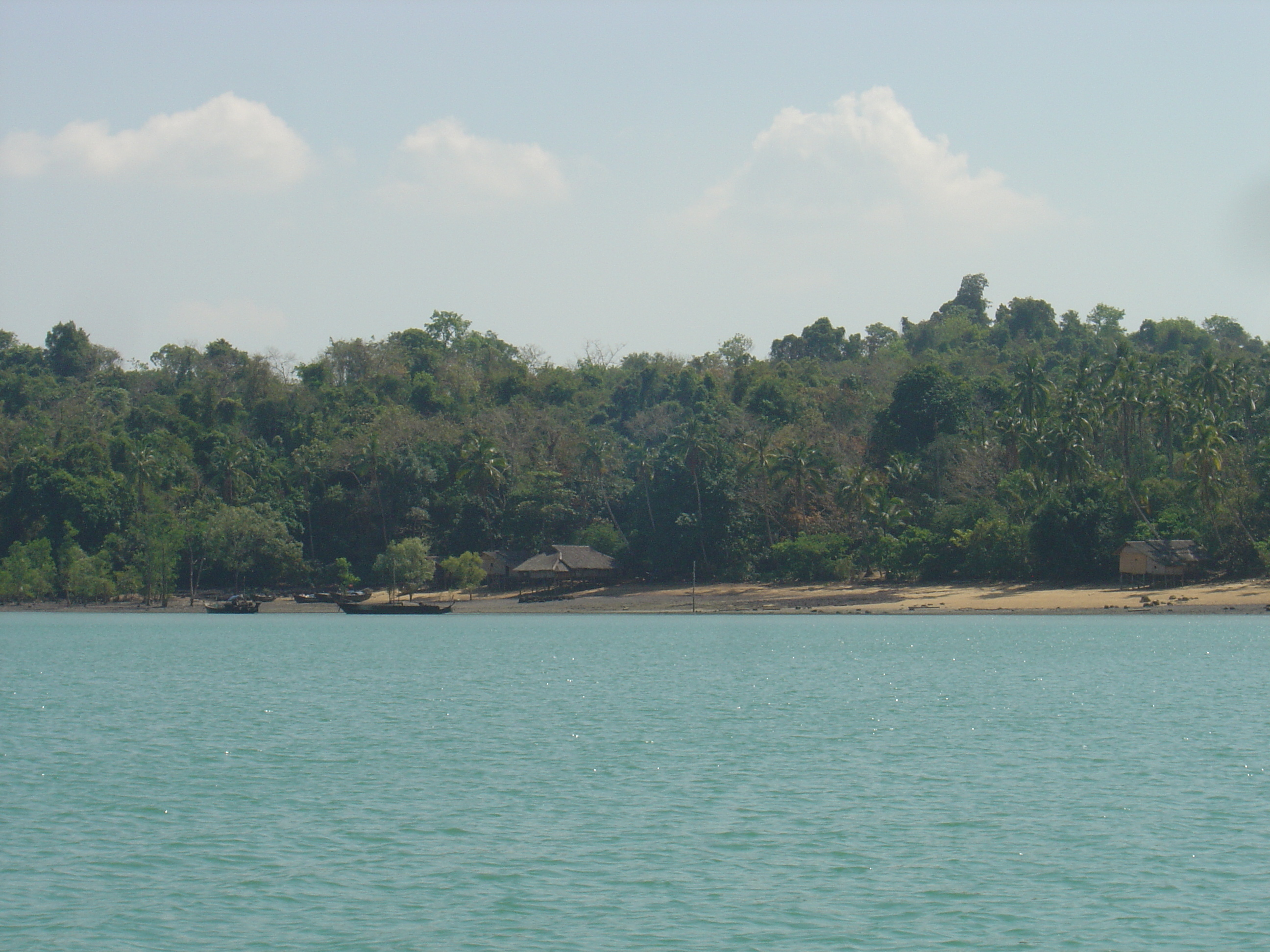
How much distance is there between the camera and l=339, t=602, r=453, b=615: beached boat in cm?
8871

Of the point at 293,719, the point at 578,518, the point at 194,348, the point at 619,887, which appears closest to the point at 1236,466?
the point at 578,518

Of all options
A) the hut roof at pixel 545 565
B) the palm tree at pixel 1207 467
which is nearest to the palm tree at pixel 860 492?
the palm tree at pixel 1207 467

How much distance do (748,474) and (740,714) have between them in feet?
191

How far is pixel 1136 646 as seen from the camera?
177ft

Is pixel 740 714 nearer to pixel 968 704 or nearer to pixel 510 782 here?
pixel 968 704

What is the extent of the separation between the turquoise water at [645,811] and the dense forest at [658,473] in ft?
109

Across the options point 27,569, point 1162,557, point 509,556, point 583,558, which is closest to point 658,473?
point 583,558

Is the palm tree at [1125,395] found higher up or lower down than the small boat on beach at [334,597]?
higher up

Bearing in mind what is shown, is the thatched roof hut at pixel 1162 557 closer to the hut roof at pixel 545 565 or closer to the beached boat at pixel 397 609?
the hut roof at pixel 545 565

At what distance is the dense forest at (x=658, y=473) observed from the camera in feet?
256

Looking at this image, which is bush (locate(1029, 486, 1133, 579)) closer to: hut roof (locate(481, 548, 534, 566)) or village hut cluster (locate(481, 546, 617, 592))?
village hut cluster (locate(481, 546, 617, 592))

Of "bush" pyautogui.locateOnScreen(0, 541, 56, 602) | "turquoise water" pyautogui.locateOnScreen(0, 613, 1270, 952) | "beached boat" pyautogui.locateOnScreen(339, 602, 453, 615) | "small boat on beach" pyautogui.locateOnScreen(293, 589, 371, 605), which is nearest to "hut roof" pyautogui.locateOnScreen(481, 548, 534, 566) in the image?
"beached boat" pyautogui.locateOnScreen(339, 602, 453, 615)

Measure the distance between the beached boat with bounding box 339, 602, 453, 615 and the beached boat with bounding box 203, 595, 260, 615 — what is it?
23.9 feet

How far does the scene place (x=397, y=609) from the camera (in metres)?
89.1
